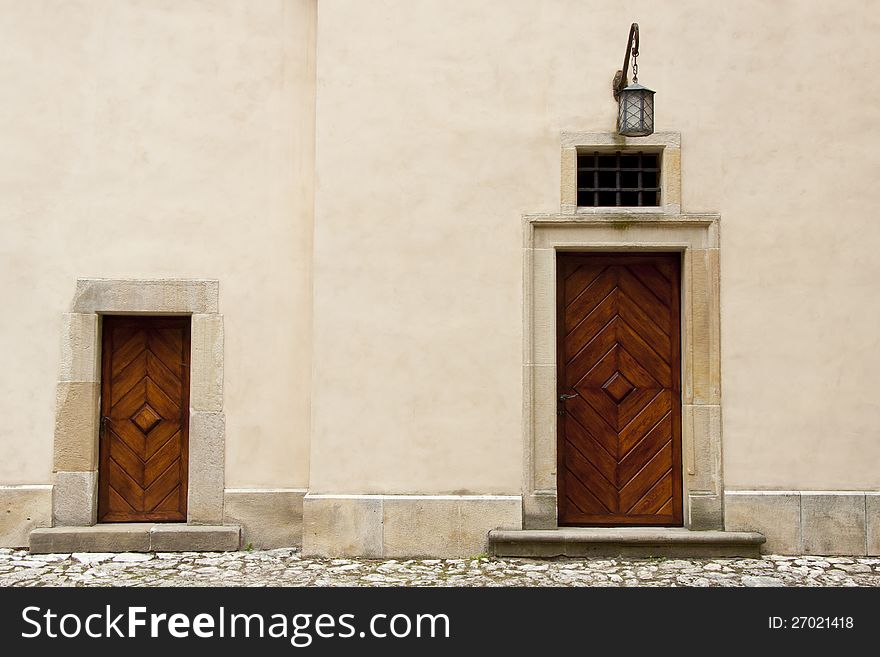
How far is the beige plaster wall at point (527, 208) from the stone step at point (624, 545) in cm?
42

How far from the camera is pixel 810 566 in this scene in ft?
18.7

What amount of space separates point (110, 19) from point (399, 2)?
2.26 metres

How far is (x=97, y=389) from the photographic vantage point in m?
6.39

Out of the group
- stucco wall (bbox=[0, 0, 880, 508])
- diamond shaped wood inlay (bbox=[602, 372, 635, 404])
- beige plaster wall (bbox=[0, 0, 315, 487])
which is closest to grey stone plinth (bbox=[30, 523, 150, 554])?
stucco wall (bbox=[0, 0, 880, 508])

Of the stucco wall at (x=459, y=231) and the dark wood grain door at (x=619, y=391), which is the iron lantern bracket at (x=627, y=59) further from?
the dark wood grain door at (x=619, y=391)

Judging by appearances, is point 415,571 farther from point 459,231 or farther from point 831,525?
point 831,525

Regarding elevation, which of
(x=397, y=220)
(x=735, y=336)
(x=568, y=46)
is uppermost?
(x=568, y=46)

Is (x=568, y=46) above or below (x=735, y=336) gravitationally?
above

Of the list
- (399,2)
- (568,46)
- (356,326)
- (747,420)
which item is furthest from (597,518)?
(399,2)

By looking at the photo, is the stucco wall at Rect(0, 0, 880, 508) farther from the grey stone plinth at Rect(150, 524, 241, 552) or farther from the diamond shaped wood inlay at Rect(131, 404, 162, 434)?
the diamond shaped wood inlay at Rect(131, 404, 162, 434)
